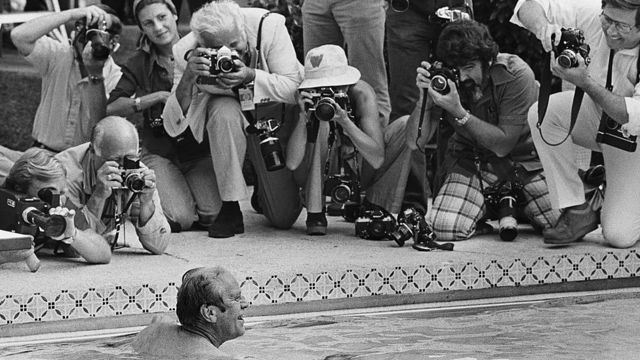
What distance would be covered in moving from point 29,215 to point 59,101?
2023mm

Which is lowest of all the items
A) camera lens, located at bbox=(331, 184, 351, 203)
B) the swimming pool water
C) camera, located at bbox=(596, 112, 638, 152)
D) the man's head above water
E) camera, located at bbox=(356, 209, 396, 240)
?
the swimming pool water

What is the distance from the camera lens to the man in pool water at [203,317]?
5406mm

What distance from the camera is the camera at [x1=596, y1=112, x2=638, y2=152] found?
7145mm

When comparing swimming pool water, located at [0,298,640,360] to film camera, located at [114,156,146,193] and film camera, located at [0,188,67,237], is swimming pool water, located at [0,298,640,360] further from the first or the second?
film camera, located at [114,156,146,193]

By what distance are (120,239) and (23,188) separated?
0.98m

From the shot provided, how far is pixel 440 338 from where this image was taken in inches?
240

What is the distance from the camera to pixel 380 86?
8359mm

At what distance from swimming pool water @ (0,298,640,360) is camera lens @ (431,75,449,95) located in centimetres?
135

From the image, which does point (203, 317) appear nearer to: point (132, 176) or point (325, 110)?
point (132, 176)

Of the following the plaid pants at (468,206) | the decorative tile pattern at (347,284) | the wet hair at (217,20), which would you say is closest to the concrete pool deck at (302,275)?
the decorative tile pattern at (347,284)

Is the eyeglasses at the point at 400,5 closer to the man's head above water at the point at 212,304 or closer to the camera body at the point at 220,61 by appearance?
the camera body at the point at 220,61

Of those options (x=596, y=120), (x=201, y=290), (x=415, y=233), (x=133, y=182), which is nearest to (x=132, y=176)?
(x=133, y=182)

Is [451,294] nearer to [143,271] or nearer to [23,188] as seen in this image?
[143,271]

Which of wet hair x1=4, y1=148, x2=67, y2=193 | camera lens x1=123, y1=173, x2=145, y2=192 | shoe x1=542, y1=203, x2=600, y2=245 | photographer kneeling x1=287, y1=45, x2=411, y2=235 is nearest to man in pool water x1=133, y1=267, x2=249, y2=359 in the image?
camera lens x1=123, y1=173, x2=145, y2=192
